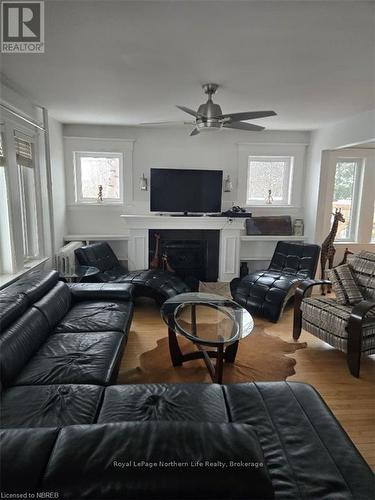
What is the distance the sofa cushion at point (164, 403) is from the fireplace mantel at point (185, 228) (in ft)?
10.0

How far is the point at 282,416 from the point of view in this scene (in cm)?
147

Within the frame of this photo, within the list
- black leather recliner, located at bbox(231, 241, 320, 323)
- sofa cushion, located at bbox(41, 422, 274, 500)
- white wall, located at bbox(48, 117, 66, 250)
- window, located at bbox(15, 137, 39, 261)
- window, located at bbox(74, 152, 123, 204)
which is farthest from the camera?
window, located at bbox(74, 152, 123, 204)

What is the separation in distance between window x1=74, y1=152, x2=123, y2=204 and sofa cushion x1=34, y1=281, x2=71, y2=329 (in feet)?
7.41

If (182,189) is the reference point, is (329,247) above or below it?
below

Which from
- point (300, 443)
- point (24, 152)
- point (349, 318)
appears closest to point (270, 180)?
point (349, 318)

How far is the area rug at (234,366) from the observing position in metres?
2.47

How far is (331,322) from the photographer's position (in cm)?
272

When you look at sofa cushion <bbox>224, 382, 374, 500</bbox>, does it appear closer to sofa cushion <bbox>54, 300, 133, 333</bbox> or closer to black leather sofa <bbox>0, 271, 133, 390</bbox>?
black leather sofa <bbox>0, 271, 133, 390</bbox>

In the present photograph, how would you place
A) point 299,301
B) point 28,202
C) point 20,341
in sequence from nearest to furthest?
point 20,341 → point 299,301 → point 28,202

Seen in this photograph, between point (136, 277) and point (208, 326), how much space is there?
154 cm

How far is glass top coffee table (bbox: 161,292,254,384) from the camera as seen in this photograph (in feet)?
7.55

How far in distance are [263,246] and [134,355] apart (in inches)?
123

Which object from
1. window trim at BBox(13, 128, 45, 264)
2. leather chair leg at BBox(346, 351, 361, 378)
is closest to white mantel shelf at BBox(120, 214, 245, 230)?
window trim at BBox(13, 128, 45, 264)

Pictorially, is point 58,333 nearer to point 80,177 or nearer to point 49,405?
point 49,405
